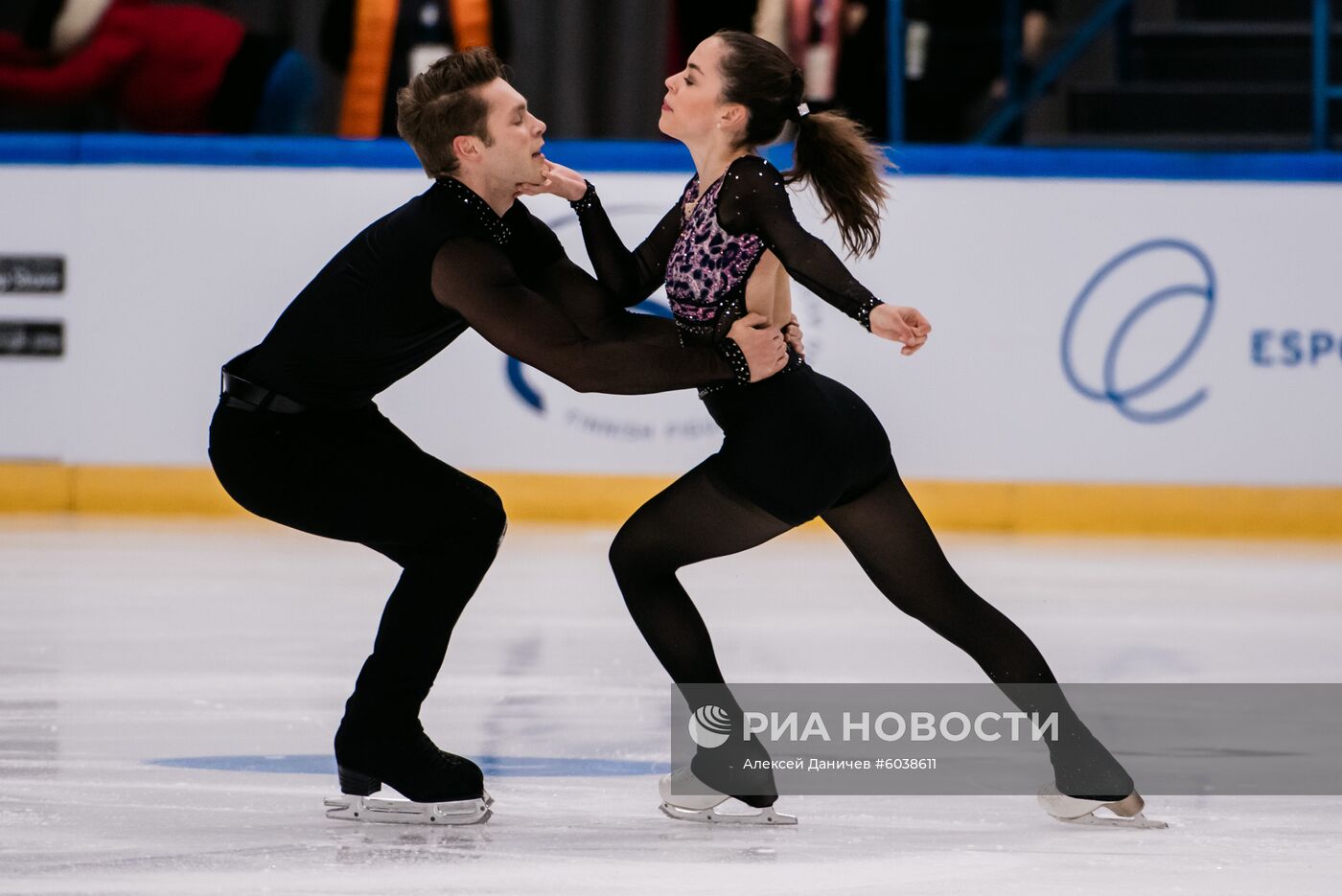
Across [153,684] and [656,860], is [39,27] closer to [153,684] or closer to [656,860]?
[153,684]

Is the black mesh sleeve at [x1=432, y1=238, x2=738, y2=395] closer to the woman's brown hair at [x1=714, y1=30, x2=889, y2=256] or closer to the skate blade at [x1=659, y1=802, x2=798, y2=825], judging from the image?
the woman's brown hair at [x1=714, y1=30, x2=889, y2=256]

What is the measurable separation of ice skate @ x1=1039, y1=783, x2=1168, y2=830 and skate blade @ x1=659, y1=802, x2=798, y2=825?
0.39 m

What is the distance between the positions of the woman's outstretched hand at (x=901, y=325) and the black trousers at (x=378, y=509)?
0.69 metres

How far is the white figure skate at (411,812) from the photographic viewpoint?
2.92 m

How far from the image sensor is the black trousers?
2893mm

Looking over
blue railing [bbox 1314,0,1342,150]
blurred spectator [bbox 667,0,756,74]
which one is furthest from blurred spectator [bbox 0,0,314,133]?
blue railing [bbox 1314,0,1342,150]

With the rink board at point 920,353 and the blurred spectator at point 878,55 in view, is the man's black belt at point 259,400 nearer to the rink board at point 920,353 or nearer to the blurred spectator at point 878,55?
the rink board at point 920,353

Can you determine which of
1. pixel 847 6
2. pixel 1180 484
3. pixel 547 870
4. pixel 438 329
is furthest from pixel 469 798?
pixel 847 6

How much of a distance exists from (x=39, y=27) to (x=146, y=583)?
3.23 meters

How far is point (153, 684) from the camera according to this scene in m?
4.01

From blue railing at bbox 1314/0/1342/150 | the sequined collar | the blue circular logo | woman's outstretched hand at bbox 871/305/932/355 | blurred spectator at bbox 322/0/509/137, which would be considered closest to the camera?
woman's outstretched hand at bbox 871/305/932/355

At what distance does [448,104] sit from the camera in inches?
114

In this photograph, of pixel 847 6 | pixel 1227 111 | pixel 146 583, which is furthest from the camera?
pixel 1227 111

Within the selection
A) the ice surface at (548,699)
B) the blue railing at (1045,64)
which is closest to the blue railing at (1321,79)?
the blue railing at (1045,64)
